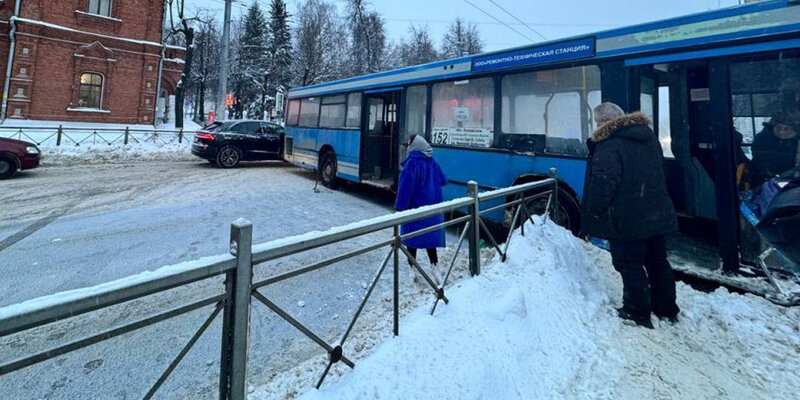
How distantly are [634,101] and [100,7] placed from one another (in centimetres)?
2833

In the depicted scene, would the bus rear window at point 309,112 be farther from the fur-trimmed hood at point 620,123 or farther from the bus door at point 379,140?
the fur-trimmed hood at point 620,123

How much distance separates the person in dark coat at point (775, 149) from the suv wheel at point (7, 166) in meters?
15.6

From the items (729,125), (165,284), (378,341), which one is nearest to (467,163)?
(729,125)

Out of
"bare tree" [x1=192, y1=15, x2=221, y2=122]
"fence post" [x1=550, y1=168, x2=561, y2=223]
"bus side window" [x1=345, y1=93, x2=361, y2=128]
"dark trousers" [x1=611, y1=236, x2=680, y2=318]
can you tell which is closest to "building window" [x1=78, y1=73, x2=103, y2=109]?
"bus side window" [x1=345, y1=93, x2=361, y2=128]

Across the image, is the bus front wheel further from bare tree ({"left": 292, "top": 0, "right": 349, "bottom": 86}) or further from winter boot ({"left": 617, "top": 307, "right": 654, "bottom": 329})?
bare tree ({"left": 292, "top": 0, "right": 349, "bottom": 86})

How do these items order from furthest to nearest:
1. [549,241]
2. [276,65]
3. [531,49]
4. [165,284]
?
[276,65] < [531,49] < [549,241] < [165,284]

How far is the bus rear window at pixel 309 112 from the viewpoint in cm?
1181

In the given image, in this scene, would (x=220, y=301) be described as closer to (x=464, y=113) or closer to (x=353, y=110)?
(x=464, y=113)

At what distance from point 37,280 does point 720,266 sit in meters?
7.36

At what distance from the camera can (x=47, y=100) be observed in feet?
68.9

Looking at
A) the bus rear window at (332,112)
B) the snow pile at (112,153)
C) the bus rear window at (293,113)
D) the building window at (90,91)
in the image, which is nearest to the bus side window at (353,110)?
the bus rear window at (332,112)

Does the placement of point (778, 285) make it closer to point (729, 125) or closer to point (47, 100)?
point (729, 125)

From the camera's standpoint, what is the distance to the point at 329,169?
11.2 m

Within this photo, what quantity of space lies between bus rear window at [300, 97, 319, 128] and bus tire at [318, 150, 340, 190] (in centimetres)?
122
